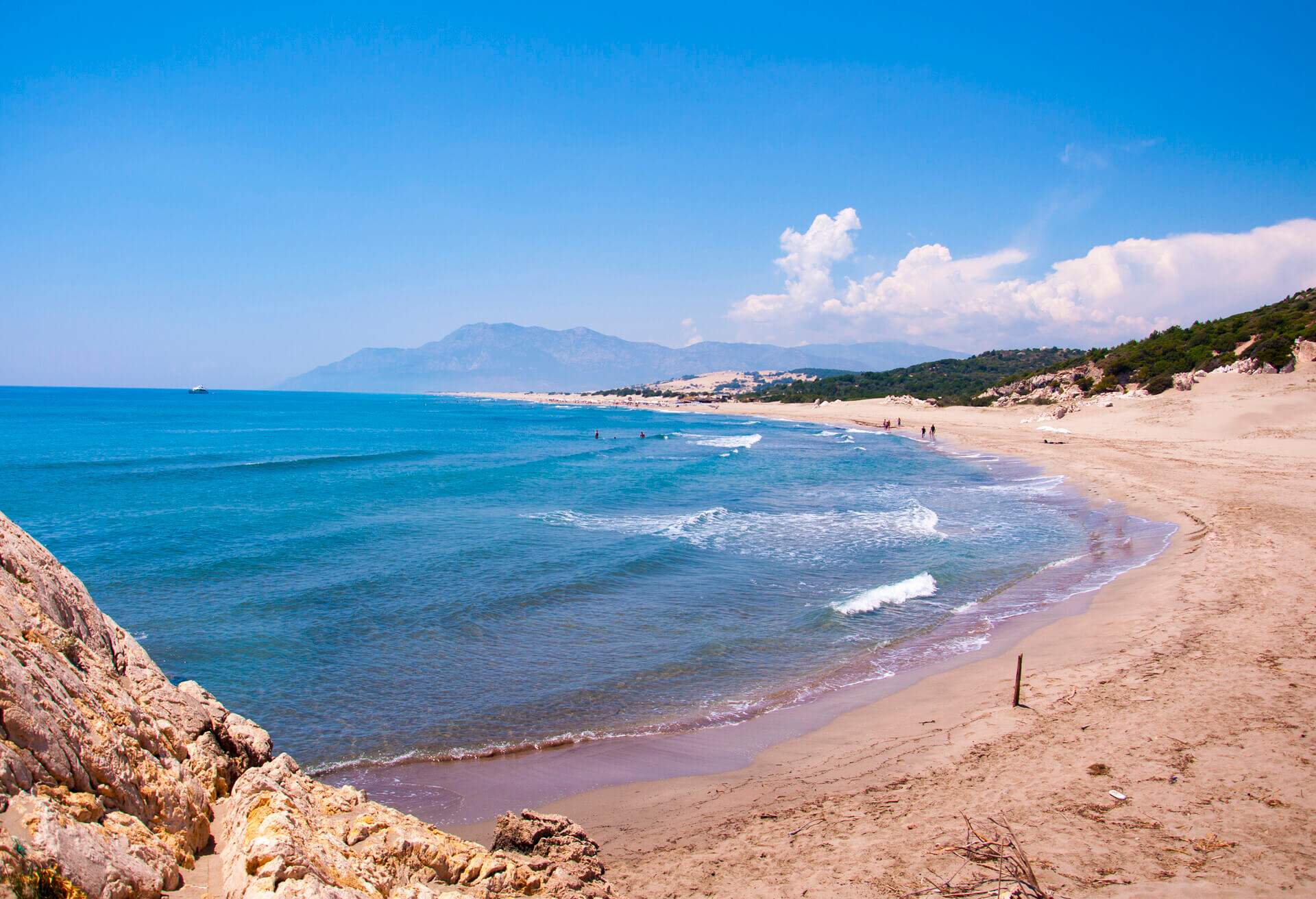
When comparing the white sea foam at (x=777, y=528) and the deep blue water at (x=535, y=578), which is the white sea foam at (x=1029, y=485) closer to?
the deep blue water at (x=535, y=578)

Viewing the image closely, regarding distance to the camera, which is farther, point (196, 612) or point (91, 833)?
point (196, 612)

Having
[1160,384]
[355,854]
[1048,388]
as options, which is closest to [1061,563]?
[355,854]

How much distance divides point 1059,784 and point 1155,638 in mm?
6262

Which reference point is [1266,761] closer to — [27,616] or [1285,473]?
[27,616]

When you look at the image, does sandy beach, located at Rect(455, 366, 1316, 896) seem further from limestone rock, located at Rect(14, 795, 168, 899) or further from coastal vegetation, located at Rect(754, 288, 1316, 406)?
coastal vegetation, located at Rect(754, 288, 1316, 406)

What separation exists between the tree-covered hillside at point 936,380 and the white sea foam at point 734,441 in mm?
35901

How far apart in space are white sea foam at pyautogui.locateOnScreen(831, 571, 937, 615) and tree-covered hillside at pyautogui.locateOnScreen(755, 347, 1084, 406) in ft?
254

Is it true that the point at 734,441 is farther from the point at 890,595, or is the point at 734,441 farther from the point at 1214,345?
the point at 890,595

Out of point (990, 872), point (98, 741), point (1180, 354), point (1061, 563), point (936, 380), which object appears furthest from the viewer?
point (936, 380)

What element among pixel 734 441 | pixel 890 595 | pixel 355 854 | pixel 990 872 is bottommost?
pixel 890 595

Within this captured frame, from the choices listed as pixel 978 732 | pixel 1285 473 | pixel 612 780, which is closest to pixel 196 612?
pixel 612 780

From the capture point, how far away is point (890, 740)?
945 centimetres

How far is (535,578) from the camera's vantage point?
1778 cm

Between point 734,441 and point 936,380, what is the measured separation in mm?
63629
